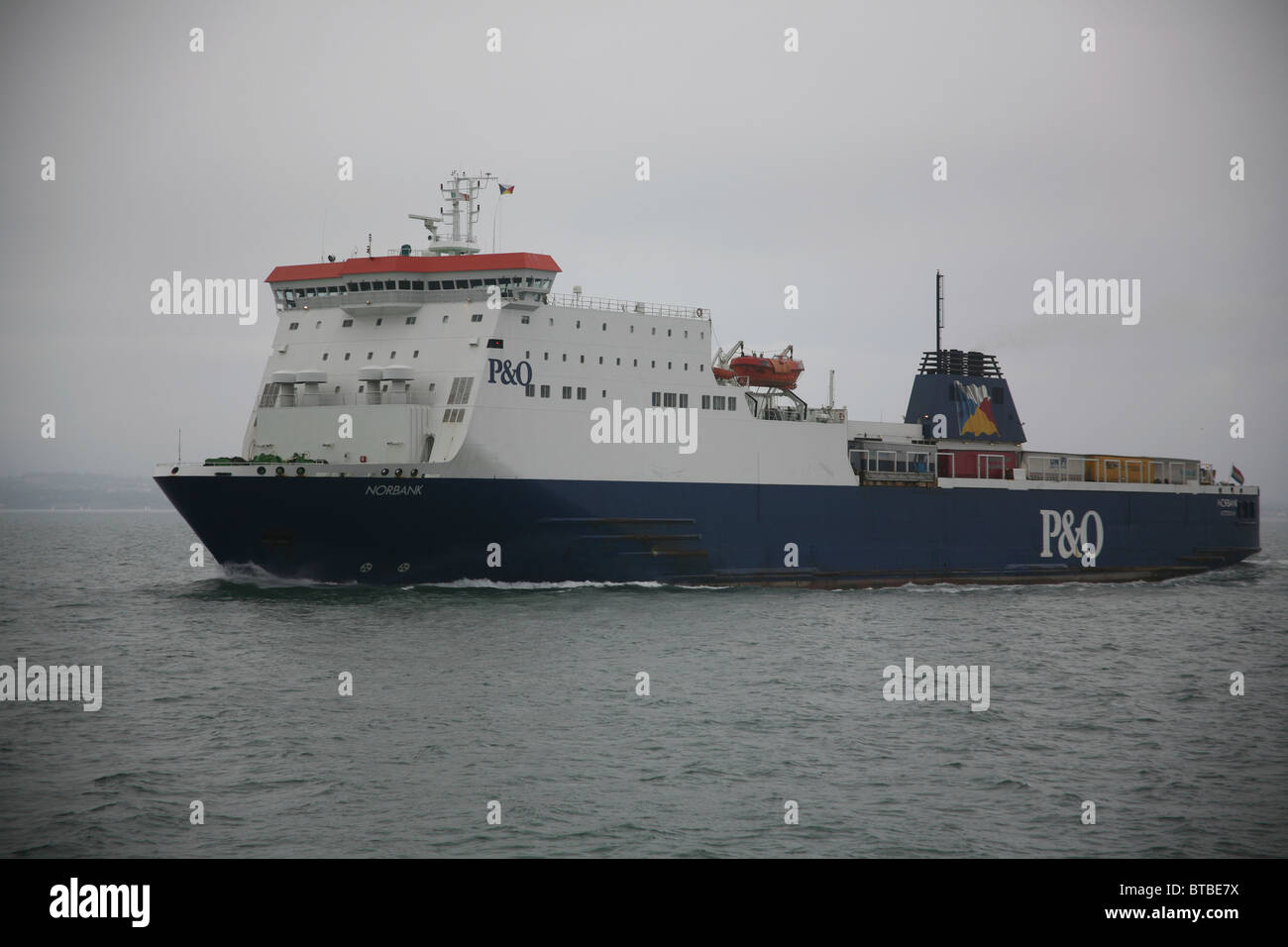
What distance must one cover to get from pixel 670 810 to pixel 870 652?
11056mm

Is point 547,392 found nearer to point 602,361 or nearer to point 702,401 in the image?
point 602,361

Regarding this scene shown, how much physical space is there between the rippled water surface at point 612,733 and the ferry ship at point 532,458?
1684 millimetres

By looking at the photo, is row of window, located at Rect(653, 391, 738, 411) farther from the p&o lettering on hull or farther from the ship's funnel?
the p&o lettering on hull

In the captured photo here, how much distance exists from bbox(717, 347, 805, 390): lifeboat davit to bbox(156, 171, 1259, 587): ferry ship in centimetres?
6

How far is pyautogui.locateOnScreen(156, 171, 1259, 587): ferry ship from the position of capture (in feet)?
88.0

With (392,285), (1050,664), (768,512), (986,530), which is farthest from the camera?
(986,530)

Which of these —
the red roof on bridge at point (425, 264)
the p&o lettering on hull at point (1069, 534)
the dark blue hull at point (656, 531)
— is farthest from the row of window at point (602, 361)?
the p&o lettering on hull at point (1069, 534)

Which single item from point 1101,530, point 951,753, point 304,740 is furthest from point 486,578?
point 1101,530

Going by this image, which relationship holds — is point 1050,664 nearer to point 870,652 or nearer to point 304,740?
point 870,652

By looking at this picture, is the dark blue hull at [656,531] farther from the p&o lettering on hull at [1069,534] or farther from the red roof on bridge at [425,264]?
the red roof on bridge at [425,264]

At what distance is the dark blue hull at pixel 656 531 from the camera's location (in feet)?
87.1

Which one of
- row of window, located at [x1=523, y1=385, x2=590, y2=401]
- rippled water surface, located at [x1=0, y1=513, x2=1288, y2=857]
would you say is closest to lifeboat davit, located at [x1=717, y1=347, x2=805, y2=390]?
row of window, located at [x1=523, y1=385, x2=590, y2=401]

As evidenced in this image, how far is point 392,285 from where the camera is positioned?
29.8m

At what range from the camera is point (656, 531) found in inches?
1185
